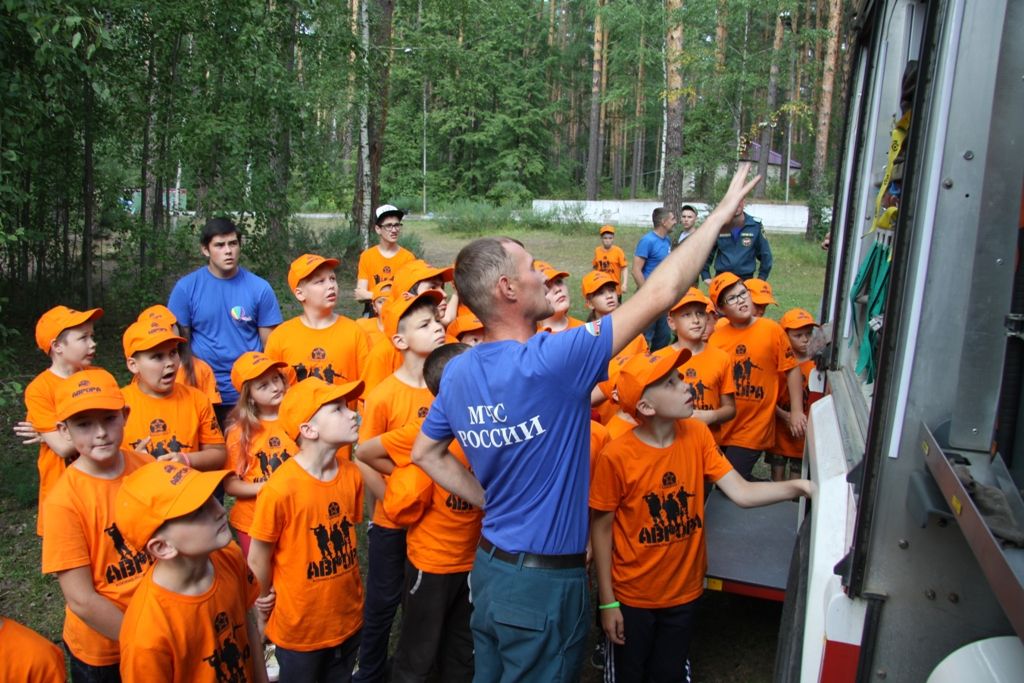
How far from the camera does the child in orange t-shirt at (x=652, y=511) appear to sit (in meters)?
3.15

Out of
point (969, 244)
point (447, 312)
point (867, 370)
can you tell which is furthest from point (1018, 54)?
point (447, 312)

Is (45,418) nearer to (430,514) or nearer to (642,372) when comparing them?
(430,514)

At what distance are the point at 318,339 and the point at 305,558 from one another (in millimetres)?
1895

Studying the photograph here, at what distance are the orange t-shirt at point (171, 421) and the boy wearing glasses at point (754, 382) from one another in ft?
9.52

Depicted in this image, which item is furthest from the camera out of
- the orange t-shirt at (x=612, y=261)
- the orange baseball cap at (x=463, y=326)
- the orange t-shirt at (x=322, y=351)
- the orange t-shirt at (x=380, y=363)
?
the orange t-shirt at (x=612, y=261)

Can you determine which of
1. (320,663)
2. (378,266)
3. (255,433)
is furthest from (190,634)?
(378,266)

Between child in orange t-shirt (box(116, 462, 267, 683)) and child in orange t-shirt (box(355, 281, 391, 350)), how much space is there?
2.18 m

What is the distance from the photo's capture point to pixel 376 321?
5.80 meters

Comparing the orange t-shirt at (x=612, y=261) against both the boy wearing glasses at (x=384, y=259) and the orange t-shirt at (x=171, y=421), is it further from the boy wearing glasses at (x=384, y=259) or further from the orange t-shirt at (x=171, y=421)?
the orange t-shirt at (x=171, y=421)

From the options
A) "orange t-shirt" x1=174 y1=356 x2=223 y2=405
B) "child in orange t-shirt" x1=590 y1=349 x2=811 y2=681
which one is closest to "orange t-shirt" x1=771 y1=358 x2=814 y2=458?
"child in orange t-shirt" x1=590 y1=349 x2=811 y2=681

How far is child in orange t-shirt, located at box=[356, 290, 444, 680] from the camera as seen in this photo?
371 cm

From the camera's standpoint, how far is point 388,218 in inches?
274

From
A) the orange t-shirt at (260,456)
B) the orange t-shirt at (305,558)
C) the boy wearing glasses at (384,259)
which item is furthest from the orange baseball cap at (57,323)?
the boy wearing glasses at (384,259)

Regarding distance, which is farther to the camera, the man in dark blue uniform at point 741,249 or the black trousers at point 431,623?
the man in dark blue uniform at point 741,249
